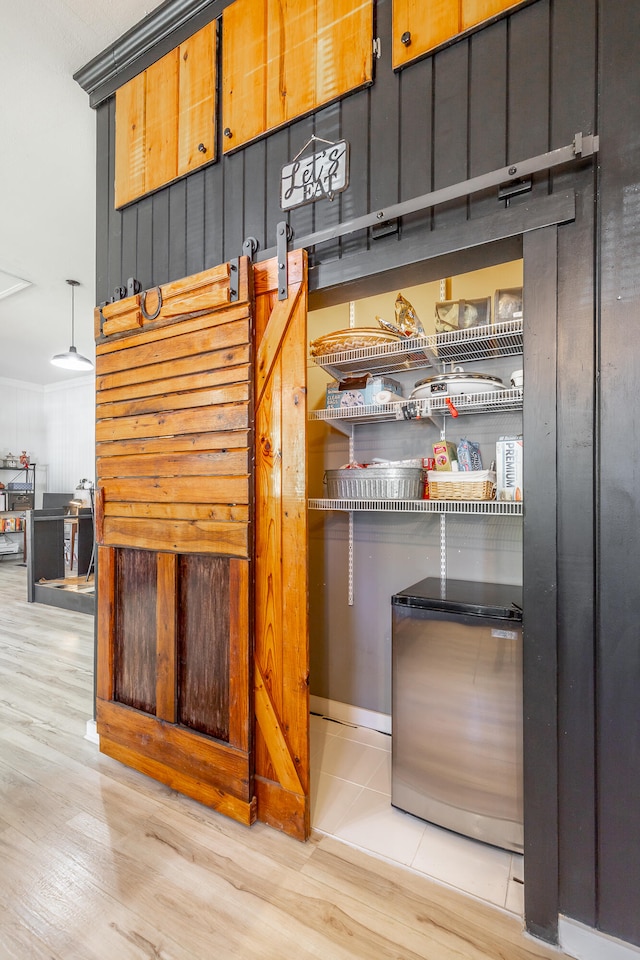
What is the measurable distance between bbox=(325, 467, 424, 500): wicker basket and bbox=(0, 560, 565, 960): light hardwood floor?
1.30m

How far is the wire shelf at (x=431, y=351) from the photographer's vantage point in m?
1.72

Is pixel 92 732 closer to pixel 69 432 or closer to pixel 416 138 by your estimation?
pixel 416 138

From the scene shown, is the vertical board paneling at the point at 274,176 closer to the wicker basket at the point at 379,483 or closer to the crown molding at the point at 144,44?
A: the crown molding at the point at 144,44

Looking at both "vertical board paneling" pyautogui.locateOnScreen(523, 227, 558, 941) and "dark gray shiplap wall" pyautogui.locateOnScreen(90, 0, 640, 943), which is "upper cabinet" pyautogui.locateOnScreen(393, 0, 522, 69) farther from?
"vertical board paneling" pyautogui.locateOnScreen(523, 227, 558, 941)

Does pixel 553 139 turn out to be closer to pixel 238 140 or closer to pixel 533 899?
pixel 238 140

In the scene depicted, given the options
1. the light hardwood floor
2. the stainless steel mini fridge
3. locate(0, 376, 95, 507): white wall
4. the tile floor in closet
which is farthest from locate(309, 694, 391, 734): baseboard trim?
locate(0, 376, 95, 507): white wall

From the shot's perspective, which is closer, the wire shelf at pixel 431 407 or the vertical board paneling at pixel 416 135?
the vertical board paneling at pixel 416 135

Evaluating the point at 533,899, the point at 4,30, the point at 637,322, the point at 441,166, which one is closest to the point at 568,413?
the point at 637,322

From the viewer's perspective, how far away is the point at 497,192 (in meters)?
1.41

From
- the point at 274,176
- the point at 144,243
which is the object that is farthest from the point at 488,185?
the point at 144,243

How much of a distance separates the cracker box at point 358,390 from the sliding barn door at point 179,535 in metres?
0.59

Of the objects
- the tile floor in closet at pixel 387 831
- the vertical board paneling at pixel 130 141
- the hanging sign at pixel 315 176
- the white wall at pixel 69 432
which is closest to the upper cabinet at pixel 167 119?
the vertical board paneling at pixel 130 141

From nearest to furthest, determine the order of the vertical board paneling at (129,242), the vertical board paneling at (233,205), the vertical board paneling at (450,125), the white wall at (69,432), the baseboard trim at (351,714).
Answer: the vertical board paneling at (450,125) < the vertical board paneling at (233,205) < the vertical board paneling at (129,242) < the baseboard trim at (351,714) < the white wall at (69,432)

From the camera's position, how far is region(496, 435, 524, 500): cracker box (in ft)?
5.59
